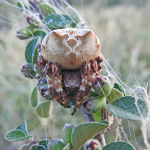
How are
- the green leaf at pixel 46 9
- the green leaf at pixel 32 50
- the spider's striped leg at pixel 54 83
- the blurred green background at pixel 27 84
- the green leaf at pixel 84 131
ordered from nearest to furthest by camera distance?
the green leaf at pixel 84 131
the spider's striped leg at pixel 54 83
the green leaf at pixel 32 50
the green leaf at pixel 46 9
the blurred green background at pixel 27 84

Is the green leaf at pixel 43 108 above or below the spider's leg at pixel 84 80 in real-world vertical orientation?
below

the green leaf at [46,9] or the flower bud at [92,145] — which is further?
the green leaf at [46,9]

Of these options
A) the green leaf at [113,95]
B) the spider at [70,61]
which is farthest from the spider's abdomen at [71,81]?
the green leaf at [113,95]

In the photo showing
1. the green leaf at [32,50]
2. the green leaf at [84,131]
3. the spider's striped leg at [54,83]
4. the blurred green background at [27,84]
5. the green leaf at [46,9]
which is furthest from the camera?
the blurred green background at [27,84]

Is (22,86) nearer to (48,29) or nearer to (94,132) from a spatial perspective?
(48,29)

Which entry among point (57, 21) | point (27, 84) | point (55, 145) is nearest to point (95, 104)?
point (55, 145)

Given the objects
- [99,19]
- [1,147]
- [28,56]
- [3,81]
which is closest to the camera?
[28,56]

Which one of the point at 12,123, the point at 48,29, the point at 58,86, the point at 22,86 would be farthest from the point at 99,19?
the point at 58,86

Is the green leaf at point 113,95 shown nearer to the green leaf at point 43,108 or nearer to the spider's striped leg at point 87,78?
the spider's striped leg at point 87,78
